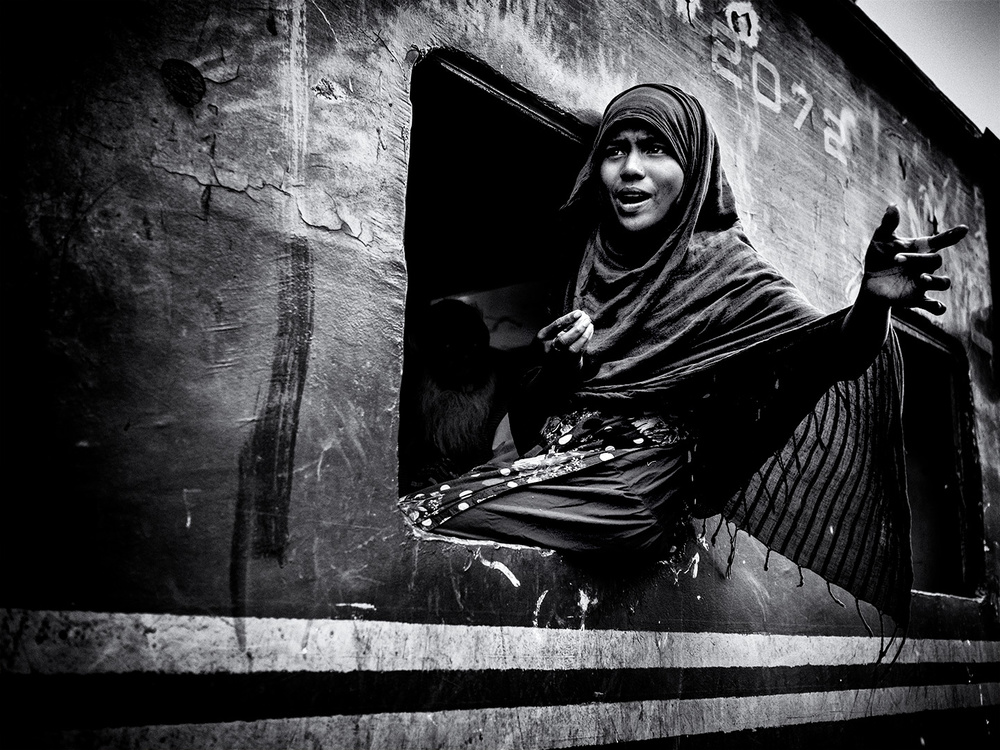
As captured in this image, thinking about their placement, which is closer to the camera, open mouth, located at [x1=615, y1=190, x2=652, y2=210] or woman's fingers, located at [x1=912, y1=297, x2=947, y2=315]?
woman's fingers, located at [x1=912, y1=297, x2=947, y2=315]

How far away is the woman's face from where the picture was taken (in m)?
2.96

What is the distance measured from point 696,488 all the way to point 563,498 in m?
0.55

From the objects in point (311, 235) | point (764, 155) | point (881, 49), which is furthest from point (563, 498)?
point (881, 49)

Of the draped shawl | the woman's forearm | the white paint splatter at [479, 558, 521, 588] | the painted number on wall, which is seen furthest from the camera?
the painted number on wall

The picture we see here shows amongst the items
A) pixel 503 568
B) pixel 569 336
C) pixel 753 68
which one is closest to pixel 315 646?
pixel 503 568

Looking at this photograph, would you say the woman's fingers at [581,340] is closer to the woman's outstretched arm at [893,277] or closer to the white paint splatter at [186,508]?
the woman's outstretched arm at [893,277]

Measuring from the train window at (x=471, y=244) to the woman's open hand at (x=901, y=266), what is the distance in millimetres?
1134

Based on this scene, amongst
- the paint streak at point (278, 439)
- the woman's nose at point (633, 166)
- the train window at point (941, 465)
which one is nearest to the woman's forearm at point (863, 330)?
the woman's nose at point (633, 166)

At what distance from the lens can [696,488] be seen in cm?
293

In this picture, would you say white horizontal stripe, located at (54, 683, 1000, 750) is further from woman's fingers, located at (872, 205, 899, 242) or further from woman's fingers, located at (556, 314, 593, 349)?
woman's fingers, located at (872, 205, 899, 242)

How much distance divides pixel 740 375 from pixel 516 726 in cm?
130

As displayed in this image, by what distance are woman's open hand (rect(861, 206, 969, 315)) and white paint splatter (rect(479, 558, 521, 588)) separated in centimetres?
131

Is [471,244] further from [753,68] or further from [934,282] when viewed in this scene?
[934,282]

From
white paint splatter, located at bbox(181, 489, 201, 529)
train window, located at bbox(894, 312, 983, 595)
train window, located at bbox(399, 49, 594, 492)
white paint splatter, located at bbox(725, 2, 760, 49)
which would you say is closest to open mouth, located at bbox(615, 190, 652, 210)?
train window, located at bbox(399, 49, 594, 492)
